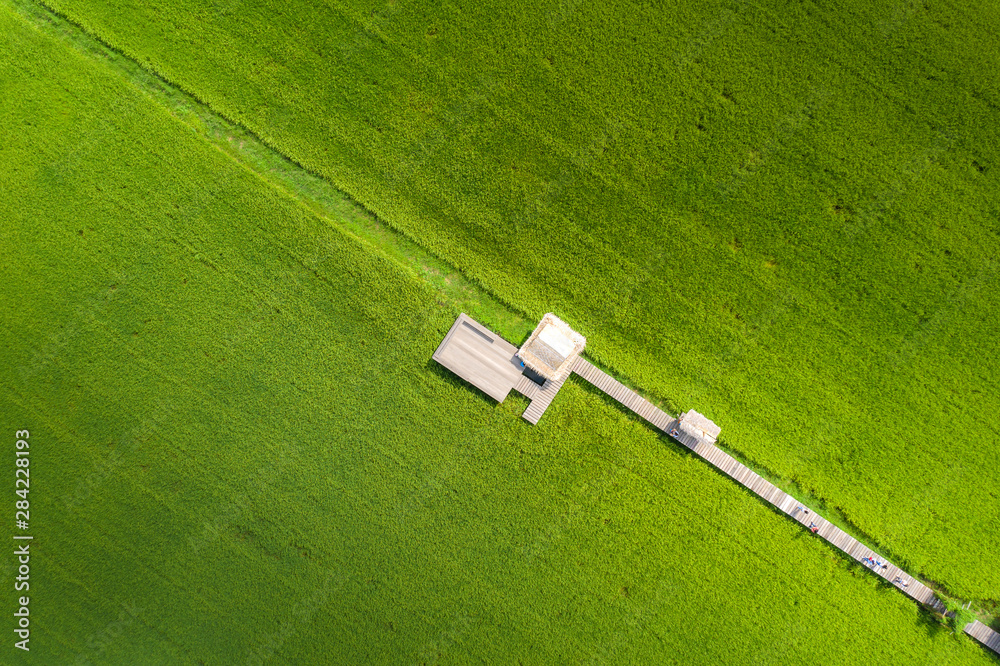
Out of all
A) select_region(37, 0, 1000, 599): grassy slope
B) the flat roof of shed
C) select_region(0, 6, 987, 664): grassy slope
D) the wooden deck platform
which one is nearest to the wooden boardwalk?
the wooden deck platform

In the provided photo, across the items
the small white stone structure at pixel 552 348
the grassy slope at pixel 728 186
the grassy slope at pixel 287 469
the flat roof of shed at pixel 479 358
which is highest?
the grassy slope at pixel 728 186

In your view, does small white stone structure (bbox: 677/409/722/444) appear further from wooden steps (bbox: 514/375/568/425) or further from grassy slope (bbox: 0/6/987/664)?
wooden steps (bbox: 514/375/568/425)

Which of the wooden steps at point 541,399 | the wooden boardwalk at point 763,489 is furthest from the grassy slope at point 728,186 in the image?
the wooden steps at point 541,399

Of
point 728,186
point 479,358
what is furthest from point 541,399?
point 728,186

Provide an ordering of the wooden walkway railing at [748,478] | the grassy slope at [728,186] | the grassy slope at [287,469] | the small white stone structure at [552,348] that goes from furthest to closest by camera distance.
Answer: the grassy slope at [287,469] < the grassy slope at [728,186] < the wooden walkway railing at [748,478] < the small white stone structure at [552,348]

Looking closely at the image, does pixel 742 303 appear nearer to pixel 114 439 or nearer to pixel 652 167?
pixel 652 167

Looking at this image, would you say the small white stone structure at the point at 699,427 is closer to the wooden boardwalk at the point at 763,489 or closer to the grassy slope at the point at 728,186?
the wooden boardwalk at the point at 763,489

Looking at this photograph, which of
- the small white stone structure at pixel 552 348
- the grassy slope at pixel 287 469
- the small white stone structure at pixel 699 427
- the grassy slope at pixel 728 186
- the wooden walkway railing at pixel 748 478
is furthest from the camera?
the grassy slope at pixel 287 469

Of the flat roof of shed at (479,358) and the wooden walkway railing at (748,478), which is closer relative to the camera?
the wooden walkway railing at (748,478)
